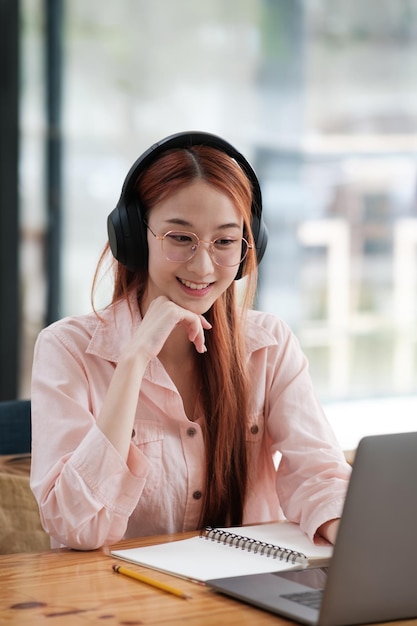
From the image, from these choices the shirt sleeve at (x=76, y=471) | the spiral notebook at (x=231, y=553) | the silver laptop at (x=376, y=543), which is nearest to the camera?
the silver laptop at (x=376, y=543)

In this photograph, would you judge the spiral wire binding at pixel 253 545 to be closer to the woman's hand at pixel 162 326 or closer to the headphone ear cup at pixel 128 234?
the woman's hand at pixel 162 326

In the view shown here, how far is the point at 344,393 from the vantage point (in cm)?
503

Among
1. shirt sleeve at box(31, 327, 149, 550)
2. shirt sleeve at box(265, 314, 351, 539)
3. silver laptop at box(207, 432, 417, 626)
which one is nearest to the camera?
silver laptop at box(207, 432, 417, 626)

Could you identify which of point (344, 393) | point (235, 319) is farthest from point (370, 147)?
point (235, 319)

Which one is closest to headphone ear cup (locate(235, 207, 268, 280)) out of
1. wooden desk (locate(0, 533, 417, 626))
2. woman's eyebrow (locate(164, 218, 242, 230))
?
woman's eyebrow (locate(164, 218, 242, 230))

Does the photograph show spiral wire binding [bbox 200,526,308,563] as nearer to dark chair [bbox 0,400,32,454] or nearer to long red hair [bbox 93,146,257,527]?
long red hair [bbox 93,146,257,527]

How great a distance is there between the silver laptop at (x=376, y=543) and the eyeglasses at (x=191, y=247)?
696mm

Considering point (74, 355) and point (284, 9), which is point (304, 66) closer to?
point (284, 9)

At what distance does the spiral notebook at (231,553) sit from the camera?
1.39 m

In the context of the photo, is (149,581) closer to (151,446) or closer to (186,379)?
(151,446)

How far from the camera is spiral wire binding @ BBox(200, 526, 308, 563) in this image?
1438 mm

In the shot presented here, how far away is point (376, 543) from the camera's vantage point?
114 centimetres

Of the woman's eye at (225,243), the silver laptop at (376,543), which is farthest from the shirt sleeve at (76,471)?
the silver laptop at (376,543)

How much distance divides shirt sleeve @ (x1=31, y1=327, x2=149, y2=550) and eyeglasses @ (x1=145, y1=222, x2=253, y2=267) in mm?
264
